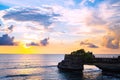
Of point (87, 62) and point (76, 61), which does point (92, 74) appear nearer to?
point (87, 62)

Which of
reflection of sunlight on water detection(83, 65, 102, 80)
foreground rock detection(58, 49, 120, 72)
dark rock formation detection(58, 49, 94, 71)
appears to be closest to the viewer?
reflection of sunlight on water detection(83, 65, 102, 80)

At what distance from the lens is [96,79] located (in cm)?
9362

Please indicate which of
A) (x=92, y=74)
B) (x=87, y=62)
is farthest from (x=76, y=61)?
(x=92, y=74)

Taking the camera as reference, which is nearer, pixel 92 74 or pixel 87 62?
pixel 92 74

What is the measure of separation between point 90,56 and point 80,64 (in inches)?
339

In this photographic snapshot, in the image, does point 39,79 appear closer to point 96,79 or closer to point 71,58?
point 96,79

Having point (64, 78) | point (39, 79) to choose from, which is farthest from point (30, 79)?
point (64, 78)

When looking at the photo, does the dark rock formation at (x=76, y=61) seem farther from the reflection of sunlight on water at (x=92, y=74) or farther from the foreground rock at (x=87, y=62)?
the reflection of sunlight on water at (x=92, y=74)

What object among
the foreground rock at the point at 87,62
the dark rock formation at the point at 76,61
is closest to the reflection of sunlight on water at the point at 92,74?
the foreground rock at the point at 87,62

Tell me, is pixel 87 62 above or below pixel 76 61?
below

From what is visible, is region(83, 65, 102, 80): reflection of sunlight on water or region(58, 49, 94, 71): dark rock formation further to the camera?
region(58, 49, 94, 71): dark rock formation

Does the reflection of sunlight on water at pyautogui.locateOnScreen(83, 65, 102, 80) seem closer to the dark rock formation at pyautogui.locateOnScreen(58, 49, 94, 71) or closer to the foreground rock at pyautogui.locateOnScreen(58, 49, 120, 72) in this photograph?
the foreground rock at pyautogui.locateOnScreen(58, 49, 120, 72)

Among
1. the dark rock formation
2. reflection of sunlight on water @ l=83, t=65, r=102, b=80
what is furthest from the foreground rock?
reflection of sunlight on water @ l=83, t=65, r=102, b=80

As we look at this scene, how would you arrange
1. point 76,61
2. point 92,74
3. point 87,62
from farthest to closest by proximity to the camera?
point 76,61 < point 87,62 < point 92,74
